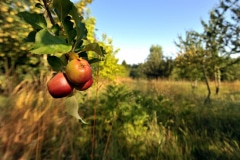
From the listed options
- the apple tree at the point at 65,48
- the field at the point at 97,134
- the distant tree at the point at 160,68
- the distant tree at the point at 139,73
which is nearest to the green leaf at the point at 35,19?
the apple tree at the point at 65,48

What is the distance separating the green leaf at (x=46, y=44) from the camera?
0.29 m

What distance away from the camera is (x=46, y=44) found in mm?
292

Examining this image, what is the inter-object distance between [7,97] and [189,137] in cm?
233

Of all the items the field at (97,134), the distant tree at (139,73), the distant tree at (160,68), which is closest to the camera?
the field at (97,134)

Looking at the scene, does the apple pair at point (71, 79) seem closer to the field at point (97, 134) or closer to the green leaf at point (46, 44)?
the green leaf at point (46, 44)

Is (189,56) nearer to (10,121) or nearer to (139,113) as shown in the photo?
(139,113)

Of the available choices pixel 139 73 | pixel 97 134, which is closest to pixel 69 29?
pixel 97 134

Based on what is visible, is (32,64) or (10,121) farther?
(32,64)

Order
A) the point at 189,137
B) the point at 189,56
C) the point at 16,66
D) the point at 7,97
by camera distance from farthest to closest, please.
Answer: the point at 189,56 < the point at 16,66 < the point at 189,137 < the point at 7,97

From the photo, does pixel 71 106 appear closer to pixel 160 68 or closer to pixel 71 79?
pixel 71 79

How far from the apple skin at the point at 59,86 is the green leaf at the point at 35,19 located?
7 centimetres

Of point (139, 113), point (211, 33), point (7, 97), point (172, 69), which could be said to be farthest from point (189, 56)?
point (7, 97)

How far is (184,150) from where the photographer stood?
10.5 ft

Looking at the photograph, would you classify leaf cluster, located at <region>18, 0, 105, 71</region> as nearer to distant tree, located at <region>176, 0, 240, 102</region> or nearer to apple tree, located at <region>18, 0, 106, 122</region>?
apple tree, located at <region>18, 0, 106, 122</region>
